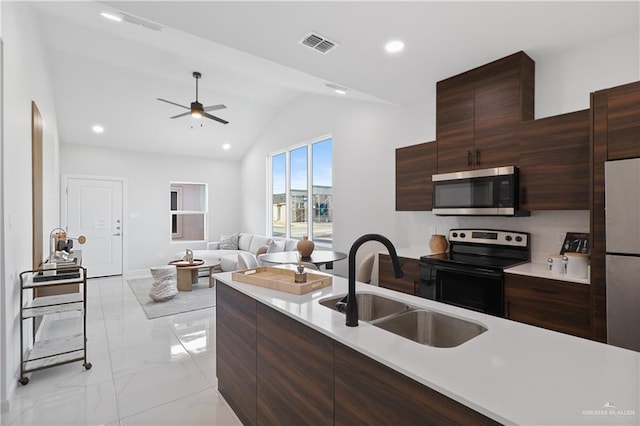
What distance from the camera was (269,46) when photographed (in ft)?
8.68

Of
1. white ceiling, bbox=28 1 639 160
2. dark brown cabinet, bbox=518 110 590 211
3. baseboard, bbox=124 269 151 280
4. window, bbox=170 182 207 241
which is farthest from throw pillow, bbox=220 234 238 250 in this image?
dark brown cabinet, bbox=518 110 590 211

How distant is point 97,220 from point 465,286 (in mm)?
6985

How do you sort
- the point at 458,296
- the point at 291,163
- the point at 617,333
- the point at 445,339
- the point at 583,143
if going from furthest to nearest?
the point at 291,163
the point at 458,296
the point at 583,143
the point at 617,333
the point at 445,339

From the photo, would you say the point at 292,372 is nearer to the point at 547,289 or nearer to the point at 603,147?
the point at 547,289

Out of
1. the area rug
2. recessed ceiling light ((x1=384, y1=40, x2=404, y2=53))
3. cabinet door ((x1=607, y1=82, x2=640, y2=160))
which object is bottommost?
the area rug

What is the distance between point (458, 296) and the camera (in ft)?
9.24

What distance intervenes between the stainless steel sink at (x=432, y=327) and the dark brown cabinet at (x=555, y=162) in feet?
5.71

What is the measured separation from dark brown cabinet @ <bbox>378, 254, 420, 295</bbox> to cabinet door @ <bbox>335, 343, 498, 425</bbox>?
218cm

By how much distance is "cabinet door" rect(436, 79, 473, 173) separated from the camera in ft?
10.1

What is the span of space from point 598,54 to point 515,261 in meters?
1.81

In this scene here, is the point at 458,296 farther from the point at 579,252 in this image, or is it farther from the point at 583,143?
the point at 583,143

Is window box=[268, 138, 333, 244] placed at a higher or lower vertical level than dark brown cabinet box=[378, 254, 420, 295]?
higher

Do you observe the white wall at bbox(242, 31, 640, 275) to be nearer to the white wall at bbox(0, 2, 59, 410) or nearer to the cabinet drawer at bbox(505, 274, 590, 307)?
the cabinet drawer at bbox(505, 274, 590, 307)

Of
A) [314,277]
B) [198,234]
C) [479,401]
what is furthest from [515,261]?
[198,234]
